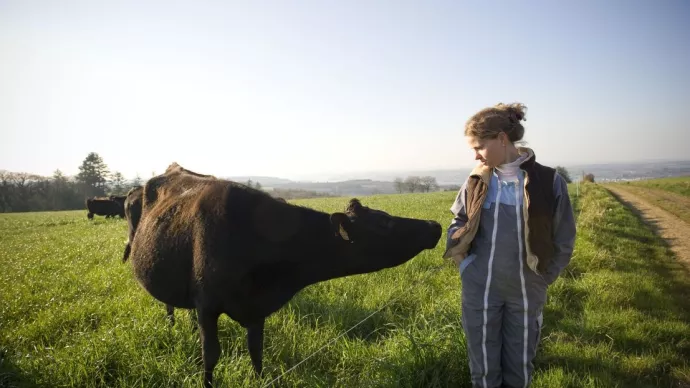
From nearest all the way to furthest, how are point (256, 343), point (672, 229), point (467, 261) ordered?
1. point (467, 261)
2. point (256, 343)
3. point (672, 229)

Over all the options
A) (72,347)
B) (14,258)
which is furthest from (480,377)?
(14,258)

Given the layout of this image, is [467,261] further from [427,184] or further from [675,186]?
[427,184]

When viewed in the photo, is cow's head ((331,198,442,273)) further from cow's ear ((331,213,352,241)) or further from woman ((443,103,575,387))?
woman ((443,103,575,387))

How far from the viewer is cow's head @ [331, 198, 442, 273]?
3.25 meters

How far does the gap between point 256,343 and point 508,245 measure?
264cm

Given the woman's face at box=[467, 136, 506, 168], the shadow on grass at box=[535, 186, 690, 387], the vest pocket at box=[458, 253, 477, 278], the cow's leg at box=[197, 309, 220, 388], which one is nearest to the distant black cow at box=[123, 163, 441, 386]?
the cow's leg at box=[197, 309, 220, 388]

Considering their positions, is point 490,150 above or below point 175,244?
above

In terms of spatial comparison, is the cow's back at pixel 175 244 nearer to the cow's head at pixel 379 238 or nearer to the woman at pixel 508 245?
the cow's head at pixel 379 238

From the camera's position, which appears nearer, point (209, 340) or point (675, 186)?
point (209, 340)

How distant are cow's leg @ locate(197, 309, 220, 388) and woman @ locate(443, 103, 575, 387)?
234cm

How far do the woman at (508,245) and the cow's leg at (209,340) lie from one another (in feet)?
7.69

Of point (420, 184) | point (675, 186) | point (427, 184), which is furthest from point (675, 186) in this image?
point (420, 184)

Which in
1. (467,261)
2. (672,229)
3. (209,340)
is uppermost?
(467,261)

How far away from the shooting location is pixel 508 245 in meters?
2.56
